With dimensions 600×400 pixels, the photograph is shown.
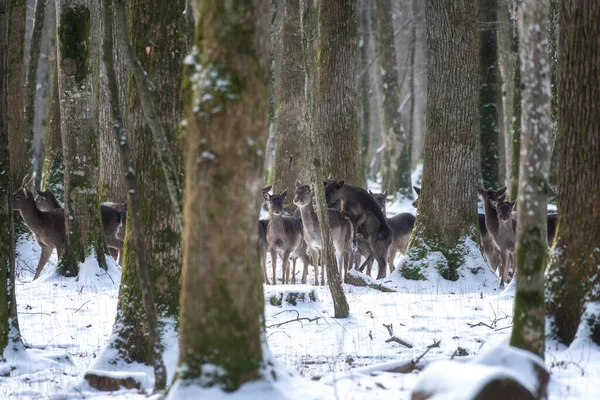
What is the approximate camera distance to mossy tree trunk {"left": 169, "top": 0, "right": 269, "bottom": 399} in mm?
5949

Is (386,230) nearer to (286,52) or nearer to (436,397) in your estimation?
(286,52)

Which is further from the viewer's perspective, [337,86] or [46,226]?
[337,86]

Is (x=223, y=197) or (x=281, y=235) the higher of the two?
(x=223, y=197)

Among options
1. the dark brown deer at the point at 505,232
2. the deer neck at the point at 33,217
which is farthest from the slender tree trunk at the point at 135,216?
the dark brown deer at the point at 505,232

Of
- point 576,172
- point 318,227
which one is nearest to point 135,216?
point 576,172

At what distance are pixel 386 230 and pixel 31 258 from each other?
7544 millimetres

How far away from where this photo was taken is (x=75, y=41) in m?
14.2

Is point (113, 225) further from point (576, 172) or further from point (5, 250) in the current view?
point (576, 172)

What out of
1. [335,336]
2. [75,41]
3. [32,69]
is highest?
[32,69]

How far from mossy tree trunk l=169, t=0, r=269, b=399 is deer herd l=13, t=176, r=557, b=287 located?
9684 mm

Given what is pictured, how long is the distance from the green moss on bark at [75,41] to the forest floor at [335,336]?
3444mm

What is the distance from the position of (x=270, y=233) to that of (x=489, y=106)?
28.1 feet

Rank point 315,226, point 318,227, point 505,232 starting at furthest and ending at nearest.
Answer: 1. point 315,226
2. point 318,227
3. point 505,232

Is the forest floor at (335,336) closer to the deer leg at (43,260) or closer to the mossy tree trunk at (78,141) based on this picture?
the deer leg at (43,260)
